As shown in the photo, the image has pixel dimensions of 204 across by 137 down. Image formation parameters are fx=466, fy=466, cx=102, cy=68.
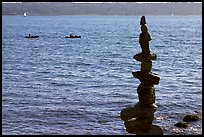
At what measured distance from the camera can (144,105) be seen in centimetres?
713

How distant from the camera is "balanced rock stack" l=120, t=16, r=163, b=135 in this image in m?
6.98

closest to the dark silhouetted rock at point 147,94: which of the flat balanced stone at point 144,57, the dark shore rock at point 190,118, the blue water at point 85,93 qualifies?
the flat balanced stone at point 144,57

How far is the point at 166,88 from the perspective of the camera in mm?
54969

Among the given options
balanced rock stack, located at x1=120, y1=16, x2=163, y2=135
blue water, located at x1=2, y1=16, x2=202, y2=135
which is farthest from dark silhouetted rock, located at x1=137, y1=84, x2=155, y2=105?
blue water, located at x1=2, y1=16, x2=202, y2=135

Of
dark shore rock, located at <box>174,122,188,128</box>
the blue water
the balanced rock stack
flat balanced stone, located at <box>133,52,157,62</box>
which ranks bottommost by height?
the blue water

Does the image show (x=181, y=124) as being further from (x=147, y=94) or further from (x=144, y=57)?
(x=144, y=57)

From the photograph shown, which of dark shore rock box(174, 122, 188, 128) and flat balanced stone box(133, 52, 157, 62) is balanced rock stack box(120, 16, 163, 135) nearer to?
flat balanced stone box(133, 52, 157, 62)

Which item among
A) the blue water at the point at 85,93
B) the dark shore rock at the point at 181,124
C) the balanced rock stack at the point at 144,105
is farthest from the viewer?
the blue water at the point at 85,93

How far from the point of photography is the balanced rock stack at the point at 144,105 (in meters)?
6.98

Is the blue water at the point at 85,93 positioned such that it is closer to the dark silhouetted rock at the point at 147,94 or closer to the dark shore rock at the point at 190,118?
the dark shore rock at the point at 190,118

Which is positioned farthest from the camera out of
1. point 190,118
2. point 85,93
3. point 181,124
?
point 85,93

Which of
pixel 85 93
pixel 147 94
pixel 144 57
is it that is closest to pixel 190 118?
pixel 85 93

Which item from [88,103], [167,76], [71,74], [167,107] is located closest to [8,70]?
[71,74]

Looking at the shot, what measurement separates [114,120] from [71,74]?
31.8 metres
